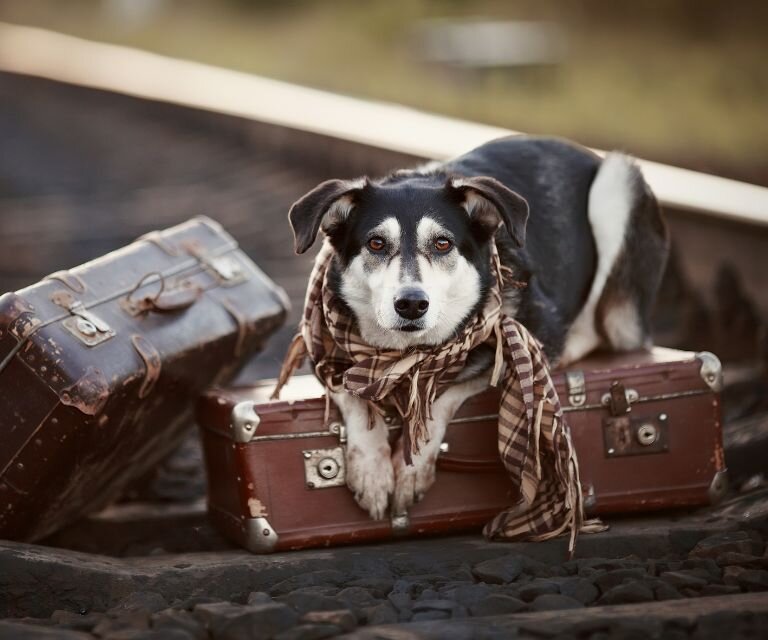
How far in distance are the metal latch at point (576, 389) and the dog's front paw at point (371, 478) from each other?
678 millimetres

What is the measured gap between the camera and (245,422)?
4.01 metres

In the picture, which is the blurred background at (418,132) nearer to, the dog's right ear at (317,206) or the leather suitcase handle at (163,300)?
the leather suitcase handle at (163,300)

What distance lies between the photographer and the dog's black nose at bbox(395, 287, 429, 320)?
3.79 m

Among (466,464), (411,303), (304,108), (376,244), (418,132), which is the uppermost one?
(376,244)

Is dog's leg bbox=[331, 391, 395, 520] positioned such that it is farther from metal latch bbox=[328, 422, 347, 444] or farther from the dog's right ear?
the dog's right ear

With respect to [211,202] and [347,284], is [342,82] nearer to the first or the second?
[211,202]

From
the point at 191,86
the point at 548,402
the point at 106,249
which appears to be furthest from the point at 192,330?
the point at 191,86

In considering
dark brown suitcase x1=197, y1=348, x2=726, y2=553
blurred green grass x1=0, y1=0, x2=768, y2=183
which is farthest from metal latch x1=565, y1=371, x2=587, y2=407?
blurred green grass x1=0, y1=0, x2=768, y2=183

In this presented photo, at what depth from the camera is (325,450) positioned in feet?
13.3

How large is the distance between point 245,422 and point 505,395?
34.0 inches

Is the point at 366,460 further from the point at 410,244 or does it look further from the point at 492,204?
the point at 492,204

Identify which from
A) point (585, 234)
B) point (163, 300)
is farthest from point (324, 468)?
point (585, 234)

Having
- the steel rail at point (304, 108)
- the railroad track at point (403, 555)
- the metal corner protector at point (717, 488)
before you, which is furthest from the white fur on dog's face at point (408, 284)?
the steel rail at point (304, 108)

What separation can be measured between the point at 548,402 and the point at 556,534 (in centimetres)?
42
